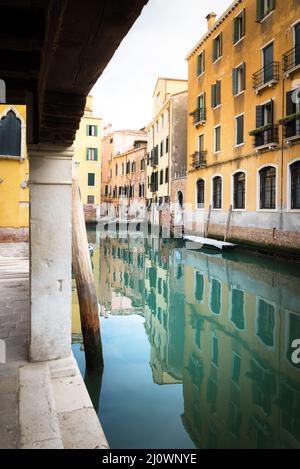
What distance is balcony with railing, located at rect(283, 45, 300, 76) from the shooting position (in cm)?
1277

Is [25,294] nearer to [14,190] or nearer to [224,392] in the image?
[224,392]

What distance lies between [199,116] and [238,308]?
14.6 meters

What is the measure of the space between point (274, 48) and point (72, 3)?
48.9ft

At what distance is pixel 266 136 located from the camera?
47.9ft

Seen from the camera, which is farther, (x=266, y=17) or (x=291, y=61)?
(x=266, y=17)

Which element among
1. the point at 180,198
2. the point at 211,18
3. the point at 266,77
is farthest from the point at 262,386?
the point at 211,18

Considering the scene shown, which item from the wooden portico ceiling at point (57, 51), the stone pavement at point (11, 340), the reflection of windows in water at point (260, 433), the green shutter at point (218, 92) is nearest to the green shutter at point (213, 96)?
Result: the green shutter at point (218, 92)

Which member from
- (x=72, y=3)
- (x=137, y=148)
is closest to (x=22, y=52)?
(x=72, y=3)

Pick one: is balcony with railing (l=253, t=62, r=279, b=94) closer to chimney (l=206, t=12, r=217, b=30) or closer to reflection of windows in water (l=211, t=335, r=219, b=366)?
chimney (l=206, t=12, r=217, b=30)

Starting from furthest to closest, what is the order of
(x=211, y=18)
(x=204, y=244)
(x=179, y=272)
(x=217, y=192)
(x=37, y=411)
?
1. (x=211, y=18)
2. (x=217, y=192)
3. (x=204, y=244)
4. (x=179, y=272)
5. (x=37, y=411)

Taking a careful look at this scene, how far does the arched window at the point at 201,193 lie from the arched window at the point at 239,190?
128 inches

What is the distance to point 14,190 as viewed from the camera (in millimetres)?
13258

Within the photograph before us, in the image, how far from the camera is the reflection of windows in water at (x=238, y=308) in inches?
270

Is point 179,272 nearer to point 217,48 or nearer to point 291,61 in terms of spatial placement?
point 291,61
